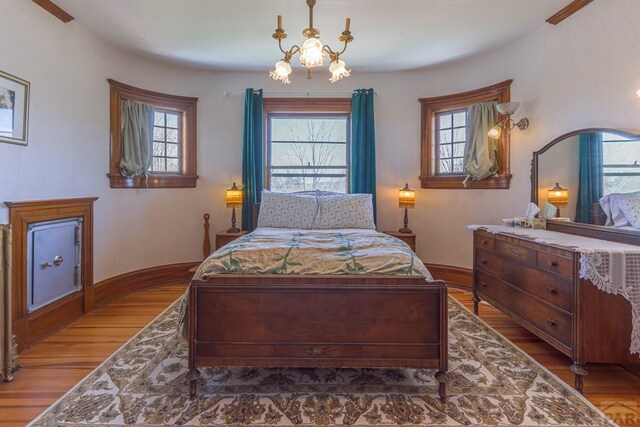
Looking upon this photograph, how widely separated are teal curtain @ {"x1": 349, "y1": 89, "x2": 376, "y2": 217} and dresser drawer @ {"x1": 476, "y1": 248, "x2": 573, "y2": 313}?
1.67 metres

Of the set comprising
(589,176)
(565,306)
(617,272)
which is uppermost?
(589,176)

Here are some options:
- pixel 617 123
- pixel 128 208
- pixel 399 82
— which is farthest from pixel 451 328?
pixel 128 208

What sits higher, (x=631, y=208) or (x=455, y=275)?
(x=631, y=208)

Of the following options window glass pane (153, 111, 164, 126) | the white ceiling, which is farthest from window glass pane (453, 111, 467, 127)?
window glass pane (153, 111, 164, 126)

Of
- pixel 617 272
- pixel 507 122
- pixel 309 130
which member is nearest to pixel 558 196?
Result: pixel 507 122

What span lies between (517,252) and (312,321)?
176cm

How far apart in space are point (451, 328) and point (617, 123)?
6.88ft

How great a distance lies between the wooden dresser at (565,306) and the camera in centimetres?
196

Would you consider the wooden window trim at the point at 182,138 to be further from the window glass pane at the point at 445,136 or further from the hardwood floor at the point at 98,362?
the window glass pane at the point at 445,136

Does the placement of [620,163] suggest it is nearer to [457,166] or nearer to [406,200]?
[457,166]

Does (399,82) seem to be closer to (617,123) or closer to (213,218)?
(617,123)

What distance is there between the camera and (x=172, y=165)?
14.3 ft

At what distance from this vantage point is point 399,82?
14.3 ft

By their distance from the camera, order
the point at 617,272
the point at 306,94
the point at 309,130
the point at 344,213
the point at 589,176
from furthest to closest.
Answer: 1. the point at 309,130
2. the point at 306,94
3. the point at 344,213
4. the point at 589,176
5. the point at 617,272
